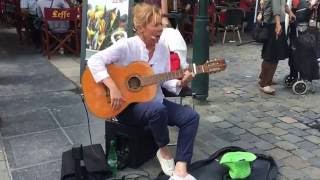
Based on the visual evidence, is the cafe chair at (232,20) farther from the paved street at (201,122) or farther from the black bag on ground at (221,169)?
the black bag on ground at (221,169)

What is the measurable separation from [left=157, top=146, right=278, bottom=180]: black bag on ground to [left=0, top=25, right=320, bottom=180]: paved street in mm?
155

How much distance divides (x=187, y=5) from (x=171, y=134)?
6147 mm

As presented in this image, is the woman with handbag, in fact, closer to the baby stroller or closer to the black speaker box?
the baby stroller

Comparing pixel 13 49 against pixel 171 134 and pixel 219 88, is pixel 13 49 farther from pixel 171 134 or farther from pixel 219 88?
pixel 171 134

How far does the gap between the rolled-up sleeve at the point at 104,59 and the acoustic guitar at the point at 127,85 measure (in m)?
0.06

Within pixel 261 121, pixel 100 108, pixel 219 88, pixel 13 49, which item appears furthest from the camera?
pixel 13 49

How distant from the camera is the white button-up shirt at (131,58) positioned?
344cm

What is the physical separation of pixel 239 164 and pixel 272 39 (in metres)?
2.91

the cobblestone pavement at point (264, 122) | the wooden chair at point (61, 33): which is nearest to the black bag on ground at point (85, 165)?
the cobblestone pavement at point (264, 122)

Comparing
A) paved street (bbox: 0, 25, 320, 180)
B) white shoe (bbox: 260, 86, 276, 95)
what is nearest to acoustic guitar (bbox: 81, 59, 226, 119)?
paved street (bbox: 0, 25, 320, 180)

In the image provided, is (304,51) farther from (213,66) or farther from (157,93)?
(157,93)

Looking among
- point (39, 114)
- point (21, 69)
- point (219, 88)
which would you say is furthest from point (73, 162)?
point (21, 69)

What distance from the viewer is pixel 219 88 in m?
6.48

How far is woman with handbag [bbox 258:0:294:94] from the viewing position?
5773mm
